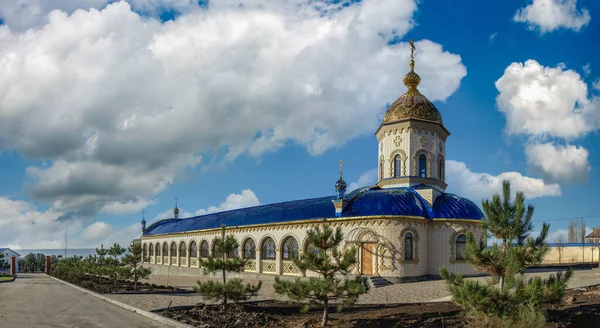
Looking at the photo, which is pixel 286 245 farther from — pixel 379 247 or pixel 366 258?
pixel 379 247

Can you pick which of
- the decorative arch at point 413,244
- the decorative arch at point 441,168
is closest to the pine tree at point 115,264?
the decorative arch at point 413,244

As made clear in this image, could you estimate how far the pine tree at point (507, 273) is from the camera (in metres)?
10.3

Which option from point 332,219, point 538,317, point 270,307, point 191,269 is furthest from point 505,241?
point 191,269

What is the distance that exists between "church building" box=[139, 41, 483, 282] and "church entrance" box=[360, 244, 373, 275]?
0.05m

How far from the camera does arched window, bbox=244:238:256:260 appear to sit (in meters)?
32.0

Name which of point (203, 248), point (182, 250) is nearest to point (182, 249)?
point (182, 250)

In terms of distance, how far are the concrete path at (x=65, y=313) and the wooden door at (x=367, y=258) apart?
12677 millimetres

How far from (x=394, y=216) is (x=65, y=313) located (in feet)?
51.8

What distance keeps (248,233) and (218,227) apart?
476 cm

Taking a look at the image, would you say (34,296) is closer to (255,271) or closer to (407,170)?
(255,271)

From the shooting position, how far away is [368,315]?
13.6 m

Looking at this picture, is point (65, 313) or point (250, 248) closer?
point (65, 313)

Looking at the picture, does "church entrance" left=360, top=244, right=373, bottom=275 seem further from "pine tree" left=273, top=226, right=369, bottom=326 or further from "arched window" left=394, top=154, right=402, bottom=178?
"pine tree" left=273, top=226, right=369, bottom=326

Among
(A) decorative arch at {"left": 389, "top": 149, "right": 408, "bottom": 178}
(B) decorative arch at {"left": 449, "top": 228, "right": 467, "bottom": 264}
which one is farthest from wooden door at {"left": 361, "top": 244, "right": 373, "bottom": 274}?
(A) decorative arch at {"left": 389, "top": 149, "right": 408, "bottom": 178}
